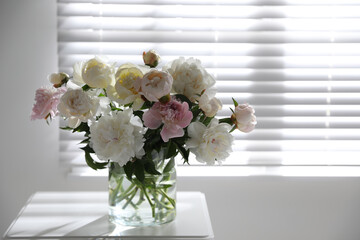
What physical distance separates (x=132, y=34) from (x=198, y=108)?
810 millimetres

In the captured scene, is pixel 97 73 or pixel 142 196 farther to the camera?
pixel 142 196

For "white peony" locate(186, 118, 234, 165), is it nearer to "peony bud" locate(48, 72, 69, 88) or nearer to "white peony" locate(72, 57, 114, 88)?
"white peony" locate(72, 57, 114, 88)

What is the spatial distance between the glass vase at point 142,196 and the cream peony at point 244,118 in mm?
209

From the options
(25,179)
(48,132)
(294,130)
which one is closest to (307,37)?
(294,130)

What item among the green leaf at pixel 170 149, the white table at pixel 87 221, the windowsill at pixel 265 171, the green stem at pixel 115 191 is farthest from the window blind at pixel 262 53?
the green leaf at pixel 170 149

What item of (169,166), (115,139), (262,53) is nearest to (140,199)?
(169,166)

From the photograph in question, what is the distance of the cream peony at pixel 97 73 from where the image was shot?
1125 mm

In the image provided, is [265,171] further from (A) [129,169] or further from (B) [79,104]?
(B) [79,104]

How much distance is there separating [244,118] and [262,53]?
820 mm

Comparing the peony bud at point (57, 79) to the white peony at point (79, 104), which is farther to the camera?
the peony bud at point (57, 79)

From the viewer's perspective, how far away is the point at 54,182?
6.39 feet

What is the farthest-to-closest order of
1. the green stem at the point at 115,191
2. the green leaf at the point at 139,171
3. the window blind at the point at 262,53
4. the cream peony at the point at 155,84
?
the window blind at the point at 262,53 < the green stem at the point at 115,191 < the green leaf at the point at 139,171 < the cream peony at the point at 155,84

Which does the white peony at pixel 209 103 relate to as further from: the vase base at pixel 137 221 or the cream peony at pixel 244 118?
the vase base at pixel 137 221

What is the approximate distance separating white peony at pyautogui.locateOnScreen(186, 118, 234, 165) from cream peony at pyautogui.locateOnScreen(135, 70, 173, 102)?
0.14 metres
